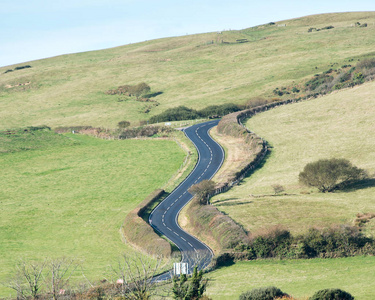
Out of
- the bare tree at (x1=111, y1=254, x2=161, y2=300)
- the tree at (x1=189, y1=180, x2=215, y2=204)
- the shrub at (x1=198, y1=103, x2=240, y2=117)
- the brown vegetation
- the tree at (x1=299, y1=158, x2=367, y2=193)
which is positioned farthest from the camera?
the shrub at (x1=198, y1=103, x2=240, y2=117)

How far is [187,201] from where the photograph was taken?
85.3 metres

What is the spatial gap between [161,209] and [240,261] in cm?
2648

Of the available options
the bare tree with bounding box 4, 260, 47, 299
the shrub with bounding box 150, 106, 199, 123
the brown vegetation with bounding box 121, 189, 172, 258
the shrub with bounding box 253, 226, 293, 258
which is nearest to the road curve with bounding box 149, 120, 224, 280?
the brown vegetation with bounding box 121, 189, 172, 258

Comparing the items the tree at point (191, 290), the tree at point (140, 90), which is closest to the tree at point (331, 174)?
the tree at point (191, 290)

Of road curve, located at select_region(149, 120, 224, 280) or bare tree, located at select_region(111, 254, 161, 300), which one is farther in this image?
road curve, located at select_region(149, 120, 224, 280)

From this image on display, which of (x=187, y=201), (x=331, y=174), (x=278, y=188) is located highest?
(x=331, y=174)

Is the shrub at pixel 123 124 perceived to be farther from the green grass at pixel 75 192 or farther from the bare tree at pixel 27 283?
the bare tree at pixel 27 283

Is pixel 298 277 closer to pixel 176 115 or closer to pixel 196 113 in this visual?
pixel 176 115

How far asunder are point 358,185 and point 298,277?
31686 millimetres

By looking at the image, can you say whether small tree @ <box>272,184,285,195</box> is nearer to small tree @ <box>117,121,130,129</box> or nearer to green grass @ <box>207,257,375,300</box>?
green grass @ <box>207,257,375,300</box>

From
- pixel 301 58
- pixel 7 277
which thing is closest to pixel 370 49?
pixel 301 58

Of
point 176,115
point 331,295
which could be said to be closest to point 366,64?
point 176,115

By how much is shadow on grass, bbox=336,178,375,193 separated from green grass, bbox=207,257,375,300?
23.7 m

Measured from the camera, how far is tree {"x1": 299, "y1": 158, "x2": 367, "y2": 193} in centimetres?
7731
